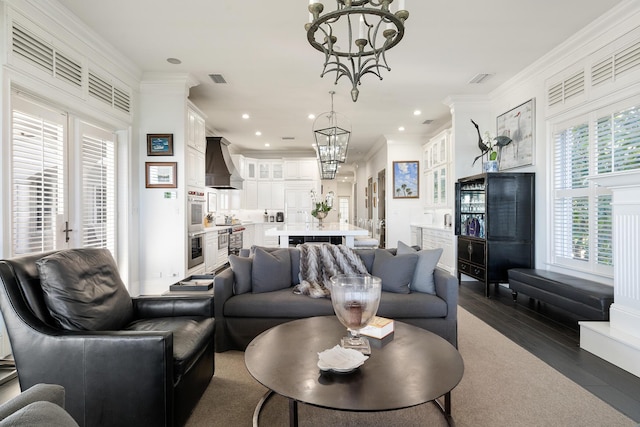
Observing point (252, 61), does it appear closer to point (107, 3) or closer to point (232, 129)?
point (107, 3)

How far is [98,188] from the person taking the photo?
3973mm

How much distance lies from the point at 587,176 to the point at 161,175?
514cm

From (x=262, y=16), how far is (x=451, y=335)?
3382 mm

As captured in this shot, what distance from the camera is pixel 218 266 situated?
6.30 meters

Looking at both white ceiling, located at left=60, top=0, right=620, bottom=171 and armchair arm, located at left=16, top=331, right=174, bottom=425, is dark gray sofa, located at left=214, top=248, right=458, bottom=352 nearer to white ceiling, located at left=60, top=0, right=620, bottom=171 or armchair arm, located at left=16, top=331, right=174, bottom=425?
armchair arm, located at left=16, top=331, right=174, bottom=425

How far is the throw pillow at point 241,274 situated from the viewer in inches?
115

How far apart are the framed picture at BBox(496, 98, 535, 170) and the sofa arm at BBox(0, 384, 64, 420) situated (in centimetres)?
529

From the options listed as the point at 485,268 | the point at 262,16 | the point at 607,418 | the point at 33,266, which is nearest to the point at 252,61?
the point at 262,16

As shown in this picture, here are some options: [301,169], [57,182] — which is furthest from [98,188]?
[301,169]

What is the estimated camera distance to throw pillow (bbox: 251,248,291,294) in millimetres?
2980

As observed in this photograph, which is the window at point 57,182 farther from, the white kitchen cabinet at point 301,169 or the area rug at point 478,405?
the white kitchen cabinet at point 301,169

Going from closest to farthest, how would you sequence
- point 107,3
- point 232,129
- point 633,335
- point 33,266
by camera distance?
point 33,266 < point 633,335 < point 107,3 < point 232,129

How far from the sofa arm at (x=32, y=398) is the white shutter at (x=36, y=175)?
2.53 metres

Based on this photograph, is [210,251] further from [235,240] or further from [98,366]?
[98,366]
